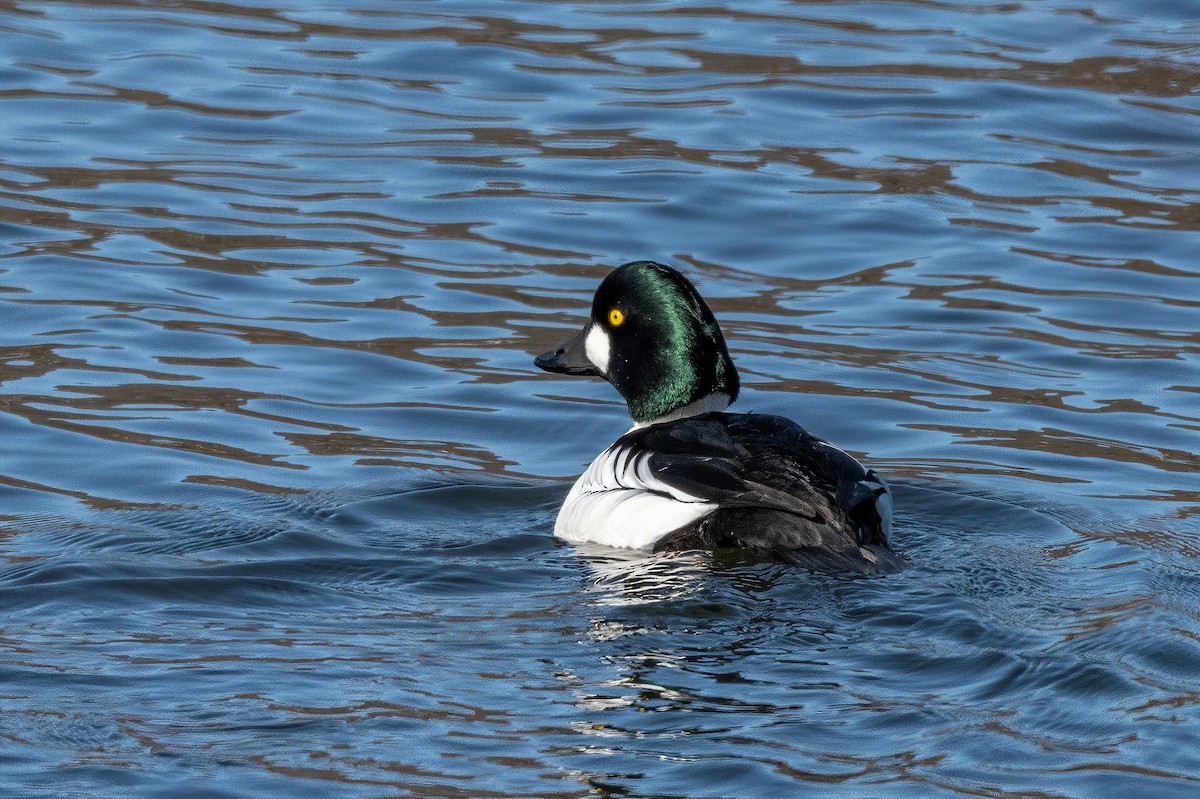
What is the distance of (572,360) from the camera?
8398 millimetres

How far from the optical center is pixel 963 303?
1093cm

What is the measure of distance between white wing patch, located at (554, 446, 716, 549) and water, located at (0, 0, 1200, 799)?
161 millimetres

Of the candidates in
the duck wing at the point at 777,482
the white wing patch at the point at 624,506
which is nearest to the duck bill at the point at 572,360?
the white wing patch at the point at 624,506

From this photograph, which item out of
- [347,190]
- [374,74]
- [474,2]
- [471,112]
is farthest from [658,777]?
[474,2]

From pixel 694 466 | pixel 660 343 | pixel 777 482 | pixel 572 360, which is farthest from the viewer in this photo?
pixel 572 360

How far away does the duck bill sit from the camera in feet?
27.4

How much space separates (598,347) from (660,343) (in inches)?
15.0

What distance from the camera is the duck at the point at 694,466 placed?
6.71 m

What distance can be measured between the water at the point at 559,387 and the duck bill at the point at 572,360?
1.74 feet

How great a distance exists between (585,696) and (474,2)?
1218cm

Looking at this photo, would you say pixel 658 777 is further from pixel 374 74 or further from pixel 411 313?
pixel 374 74

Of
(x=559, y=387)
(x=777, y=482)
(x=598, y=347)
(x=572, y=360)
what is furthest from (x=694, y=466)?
(x=559, y=387)

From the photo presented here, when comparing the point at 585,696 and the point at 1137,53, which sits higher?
the point at 1137,53

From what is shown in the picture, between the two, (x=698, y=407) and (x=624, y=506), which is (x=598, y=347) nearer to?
(x=698, y=407)
